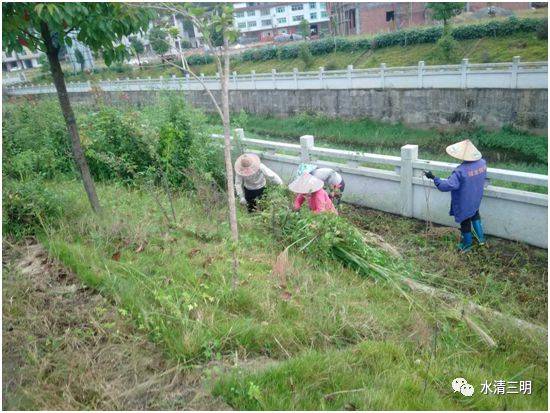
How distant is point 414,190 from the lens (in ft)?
19.8

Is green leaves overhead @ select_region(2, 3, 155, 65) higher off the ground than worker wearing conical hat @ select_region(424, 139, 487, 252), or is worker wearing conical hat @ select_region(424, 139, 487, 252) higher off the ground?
green leaves overhead @ select_region(2, 3, 155, 65)

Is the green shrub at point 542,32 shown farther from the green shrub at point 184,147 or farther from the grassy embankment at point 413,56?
the green shrub at point 184,147

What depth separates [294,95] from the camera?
20.6 metres

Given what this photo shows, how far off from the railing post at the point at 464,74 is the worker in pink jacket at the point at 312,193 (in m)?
12.2

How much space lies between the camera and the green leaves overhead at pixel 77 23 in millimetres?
3283

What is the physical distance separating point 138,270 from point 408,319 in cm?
212

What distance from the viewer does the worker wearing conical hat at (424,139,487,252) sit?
4.88 meters

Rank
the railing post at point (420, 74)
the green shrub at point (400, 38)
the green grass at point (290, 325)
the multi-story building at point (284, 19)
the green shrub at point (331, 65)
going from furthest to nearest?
the green shrub at point (331, 65), the multi-story building at point (284, 19), the green shrub at point (400, 38), the railing post at point (420, 74), the green grass at point (290, 325)

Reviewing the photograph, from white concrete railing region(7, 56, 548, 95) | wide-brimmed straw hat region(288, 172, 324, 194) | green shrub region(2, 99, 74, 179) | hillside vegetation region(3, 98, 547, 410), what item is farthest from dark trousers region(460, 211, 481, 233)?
white concrete railing region(7, 56, 548, 95)

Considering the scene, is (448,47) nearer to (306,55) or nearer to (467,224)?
(306,55)

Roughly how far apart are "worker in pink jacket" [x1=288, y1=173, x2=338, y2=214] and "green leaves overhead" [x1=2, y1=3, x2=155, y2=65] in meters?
2.22

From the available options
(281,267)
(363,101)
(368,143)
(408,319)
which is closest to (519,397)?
(408,319)

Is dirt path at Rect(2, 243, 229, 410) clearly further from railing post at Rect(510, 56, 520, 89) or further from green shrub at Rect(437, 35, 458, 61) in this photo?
green shrub at Rect(437, 35, 458, 61)

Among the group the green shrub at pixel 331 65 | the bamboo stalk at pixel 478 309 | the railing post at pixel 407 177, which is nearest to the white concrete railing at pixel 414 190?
the railing post at pixel 407 177
